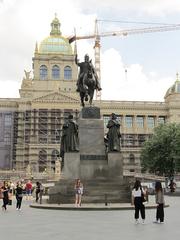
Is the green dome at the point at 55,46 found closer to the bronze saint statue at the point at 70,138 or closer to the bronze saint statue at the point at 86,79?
the bronze saint statue at the point at 86,79

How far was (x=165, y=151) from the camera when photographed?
67938mm

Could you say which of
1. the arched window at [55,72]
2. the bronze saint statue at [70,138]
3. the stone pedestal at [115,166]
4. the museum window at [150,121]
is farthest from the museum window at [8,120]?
the stone pedestal at [115,166]

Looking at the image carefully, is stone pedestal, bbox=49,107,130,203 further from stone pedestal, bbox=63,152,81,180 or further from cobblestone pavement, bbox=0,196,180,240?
cobblestone pavement, bbox=0,196,180,240

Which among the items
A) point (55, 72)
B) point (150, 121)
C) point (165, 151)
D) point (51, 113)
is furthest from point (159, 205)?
point (55, 72)

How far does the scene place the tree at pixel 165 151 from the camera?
216 ft

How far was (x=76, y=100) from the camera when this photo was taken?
123m

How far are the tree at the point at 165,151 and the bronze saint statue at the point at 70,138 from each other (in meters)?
38.6

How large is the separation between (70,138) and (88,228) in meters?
12.4

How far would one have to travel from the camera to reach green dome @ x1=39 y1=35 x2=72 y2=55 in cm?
13738

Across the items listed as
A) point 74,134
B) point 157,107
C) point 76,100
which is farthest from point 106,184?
point 157,107

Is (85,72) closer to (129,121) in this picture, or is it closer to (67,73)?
(129,121)

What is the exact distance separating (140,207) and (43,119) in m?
103

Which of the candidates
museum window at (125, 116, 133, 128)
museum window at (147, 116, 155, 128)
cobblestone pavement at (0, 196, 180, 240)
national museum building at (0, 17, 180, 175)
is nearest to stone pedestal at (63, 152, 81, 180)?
cobblestone pavement at (0, 196, 180, 240)

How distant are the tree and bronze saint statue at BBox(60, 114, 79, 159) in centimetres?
3859
